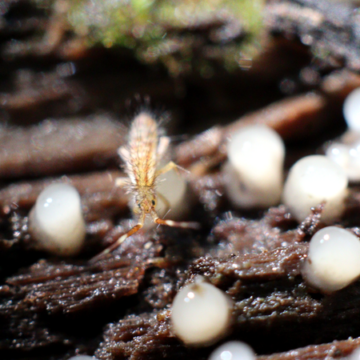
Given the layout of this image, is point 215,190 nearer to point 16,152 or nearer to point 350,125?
point 350,125

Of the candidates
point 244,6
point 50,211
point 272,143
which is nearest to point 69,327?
point 50,211

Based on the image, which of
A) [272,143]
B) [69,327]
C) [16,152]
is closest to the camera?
[69,327]

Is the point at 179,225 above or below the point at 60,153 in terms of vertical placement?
below

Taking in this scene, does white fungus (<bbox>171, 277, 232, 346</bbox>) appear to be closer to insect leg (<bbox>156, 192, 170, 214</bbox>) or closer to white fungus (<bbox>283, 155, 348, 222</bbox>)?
insect leg (<bbox>156, 192, 170, 214</bbox>)

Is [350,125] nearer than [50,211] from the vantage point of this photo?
No

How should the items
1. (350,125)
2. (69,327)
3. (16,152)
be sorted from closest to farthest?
(69,327)
(350,125)
(16,152)

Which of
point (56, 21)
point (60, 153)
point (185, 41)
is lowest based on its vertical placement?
point (60, 153)

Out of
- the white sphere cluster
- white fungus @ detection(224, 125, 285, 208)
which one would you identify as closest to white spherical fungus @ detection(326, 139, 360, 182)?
the white sphere cluster

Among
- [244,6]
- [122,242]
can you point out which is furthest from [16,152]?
[244,6]
